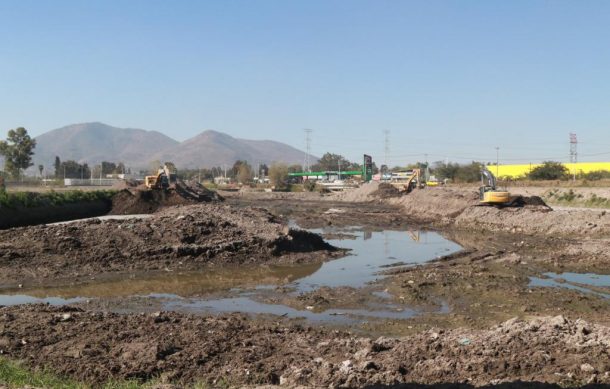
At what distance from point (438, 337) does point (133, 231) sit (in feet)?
45.0

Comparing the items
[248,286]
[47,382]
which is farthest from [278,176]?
[47,382]

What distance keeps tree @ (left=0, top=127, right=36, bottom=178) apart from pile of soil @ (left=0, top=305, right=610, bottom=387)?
6520 centimetres

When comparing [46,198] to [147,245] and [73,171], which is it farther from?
[73,171]

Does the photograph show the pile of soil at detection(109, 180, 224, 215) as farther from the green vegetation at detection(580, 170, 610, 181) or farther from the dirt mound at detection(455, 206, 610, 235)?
the green vegetation at detection(580, 170, 610, 181)

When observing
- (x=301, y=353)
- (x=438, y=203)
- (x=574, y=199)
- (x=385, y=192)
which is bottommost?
(x=301, y=353)

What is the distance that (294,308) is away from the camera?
12328mm

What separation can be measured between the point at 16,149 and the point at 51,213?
44.0 m

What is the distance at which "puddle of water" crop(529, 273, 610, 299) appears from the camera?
47.1 ft

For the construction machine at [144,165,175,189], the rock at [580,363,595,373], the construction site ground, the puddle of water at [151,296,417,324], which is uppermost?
the construction machine at [144,165,175,189]

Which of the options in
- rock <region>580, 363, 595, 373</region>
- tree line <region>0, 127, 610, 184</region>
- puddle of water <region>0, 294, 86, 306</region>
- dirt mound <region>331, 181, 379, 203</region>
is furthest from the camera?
tree line <region>0, 127, 610, 184</region>

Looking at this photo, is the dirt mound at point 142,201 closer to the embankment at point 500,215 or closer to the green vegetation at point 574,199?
the embankment at point 500,215

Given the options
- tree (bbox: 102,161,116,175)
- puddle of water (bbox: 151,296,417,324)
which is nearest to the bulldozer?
puddle of water (bbox: 151,296,417,324)

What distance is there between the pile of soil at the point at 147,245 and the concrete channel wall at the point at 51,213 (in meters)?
6.93

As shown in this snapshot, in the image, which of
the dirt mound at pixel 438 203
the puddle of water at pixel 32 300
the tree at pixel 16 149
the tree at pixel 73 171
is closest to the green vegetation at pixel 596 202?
the dirt mound at pixel 438 203
